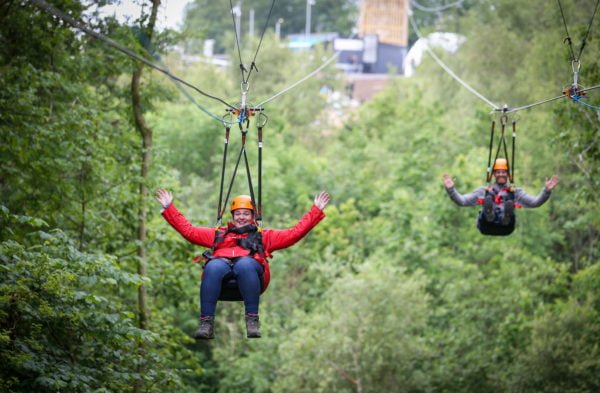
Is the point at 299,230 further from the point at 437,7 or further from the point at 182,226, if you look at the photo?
the point at 437,7

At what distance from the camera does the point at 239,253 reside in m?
11.3

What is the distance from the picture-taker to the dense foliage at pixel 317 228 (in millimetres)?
14977

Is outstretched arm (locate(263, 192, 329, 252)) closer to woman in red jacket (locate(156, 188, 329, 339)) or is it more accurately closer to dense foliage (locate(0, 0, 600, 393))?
woman in red jacket (locate(156, 188, 329, 339))

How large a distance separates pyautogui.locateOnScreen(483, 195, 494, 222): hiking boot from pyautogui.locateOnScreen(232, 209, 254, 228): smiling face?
464 centimetres

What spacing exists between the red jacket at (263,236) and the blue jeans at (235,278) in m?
0.12

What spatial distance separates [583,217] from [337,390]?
29.8 ft

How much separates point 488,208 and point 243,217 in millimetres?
4738

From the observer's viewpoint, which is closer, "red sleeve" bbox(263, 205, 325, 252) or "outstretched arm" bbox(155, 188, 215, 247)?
"red sleeve" bbox(263, 205, 325, 252)

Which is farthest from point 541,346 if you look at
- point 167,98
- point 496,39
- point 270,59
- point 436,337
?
point 270,59

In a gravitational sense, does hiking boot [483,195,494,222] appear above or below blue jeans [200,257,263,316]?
above

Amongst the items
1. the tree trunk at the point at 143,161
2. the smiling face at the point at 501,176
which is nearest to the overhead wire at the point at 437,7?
the tree trunk at the point at 143,161

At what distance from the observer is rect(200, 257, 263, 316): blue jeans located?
11070mm

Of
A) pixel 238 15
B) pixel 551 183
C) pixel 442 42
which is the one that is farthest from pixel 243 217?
pixel 238 15

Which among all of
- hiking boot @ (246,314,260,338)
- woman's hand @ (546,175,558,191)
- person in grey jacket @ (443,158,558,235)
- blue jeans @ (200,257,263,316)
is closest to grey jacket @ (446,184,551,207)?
person in grey jacket @ (443,158,558,235)
